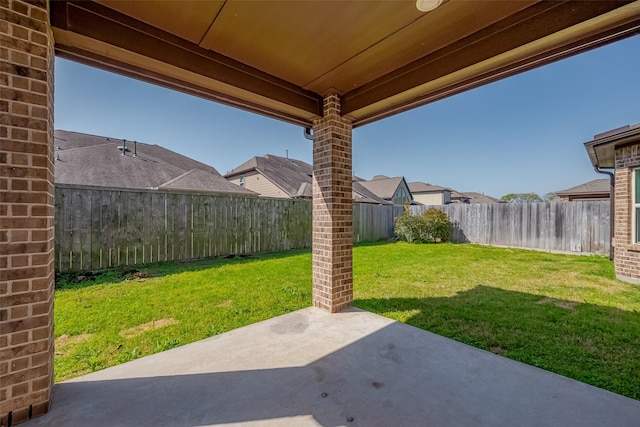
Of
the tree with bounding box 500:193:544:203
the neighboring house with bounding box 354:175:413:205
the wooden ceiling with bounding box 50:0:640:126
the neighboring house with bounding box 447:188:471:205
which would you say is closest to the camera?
the wooden ceiling with bounding box 50:0:640:126

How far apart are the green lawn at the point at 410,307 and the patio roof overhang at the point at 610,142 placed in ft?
8.17

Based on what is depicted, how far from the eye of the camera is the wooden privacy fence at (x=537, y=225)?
8.33 metres

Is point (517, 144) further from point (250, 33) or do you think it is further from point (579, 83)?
point (250, 33)

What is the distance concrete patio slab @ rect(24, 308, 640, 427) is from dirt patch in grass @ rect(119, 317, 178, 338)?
0.70m

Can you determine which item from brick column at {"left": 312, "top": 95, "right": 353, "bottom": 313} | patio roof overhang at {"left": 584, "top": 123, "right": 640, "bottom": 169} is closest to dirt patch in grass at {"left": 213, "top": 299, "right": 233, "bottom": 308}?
brick column at {"left": 312, "top": 95, "right": 353, "bottom": 313}

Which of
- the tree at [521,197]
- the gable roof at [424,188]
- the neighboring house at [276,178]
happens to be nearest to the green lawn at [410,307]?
the neighboring house at [276,178]

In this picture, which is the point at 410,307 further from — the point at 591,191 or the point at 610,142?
the point at 591,191

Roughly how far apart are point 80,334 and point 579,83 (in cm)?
1280

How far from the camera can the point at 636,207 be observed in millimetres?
4980

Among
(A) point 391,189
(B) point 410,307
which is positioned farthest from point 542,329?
(A) point 391,189

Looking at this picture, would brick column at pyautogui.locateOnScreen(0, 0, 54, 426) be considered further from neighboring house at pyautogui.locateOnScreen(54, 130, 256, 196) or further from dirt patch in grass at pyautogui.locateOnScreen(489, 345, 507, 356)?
neighboring house at pyautogui.locateOnScreen(54, 130, 256, 196)

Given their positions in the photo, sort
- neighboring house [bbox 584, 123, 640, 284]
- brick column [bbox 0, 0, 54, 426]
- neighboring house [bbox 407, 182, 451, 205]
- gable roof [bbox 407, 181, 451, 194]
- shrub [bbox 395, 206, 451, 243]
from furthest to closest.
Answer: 1. gable roof [bbox 407, 181, 451, 194]
2. neighboring house [bbox 407, 182, 451, 205]
3. shrub [bbox 395, 206, 451, 243]
4. neighboring house [bbox 584, 123, 640, 284]
5. brick column [bbox 0, 0, 54, 426]

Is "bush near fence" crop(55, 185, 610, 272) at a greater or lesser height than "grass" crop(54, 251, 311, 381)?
greater

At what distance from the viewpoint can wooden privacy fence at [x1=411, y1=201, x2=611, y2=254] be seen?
27.3ft
